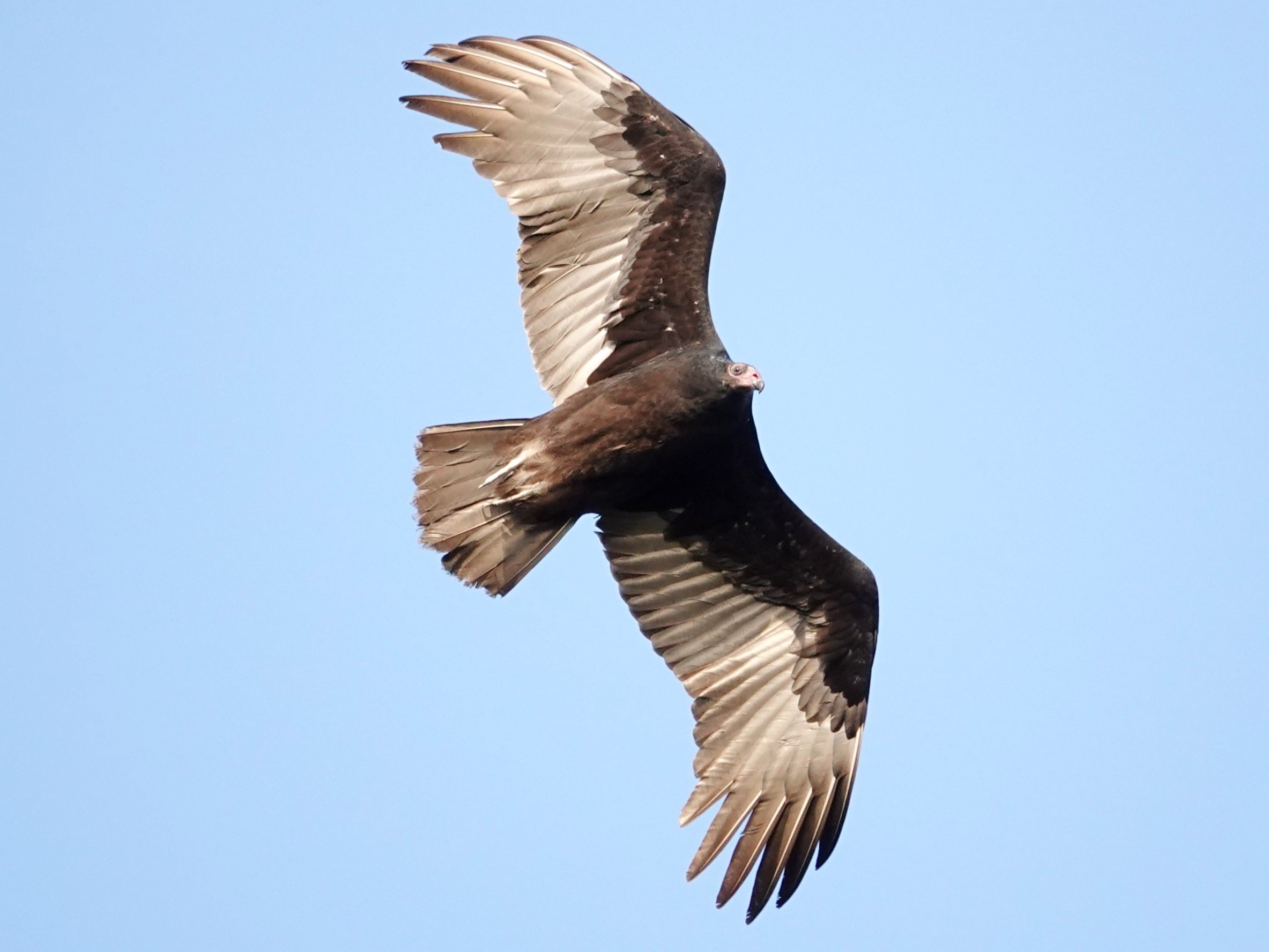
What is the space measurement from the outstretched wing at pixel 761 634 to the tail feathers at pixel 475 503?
763 millimetres

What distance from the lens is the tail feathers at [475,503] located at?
328 inches

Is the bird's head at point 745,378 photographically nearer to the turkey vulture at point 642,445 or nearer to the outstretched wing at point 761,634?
the turkey vulture at point 642,445

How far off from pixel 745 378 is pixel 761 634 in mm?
1628

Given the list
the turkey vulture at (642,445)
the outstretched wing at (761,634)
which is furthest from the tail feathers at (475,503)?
the outstretched wing at (761,634)

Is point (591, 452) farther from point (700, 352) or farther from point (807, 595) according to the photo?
point (807, 595)

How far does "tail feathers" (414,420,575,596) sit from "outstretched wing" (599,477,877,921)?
763mm

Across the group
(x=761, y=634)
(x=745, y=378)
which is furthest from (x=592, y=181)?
(x=761, y=634)

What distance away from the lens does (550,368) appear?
8.63 m

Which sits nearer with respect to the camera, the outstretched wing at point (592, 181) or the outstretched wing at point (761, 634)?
the outstretched wing at point (592, 181)

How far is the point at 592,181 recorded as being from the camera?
850 cm

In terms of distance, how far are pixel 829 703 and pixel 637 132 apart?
2973 millimetres

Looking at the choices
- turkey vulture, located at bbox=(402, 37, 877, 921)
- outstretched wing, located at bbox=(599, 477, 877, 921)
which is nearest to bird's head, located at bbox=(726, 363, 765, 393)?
turkey vulture, located at bbox=(402, 37, 877, 921)

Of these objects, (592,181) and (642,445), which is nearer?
(642,445)

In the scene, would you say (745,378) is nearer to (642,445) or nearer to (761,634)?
(642,445)
